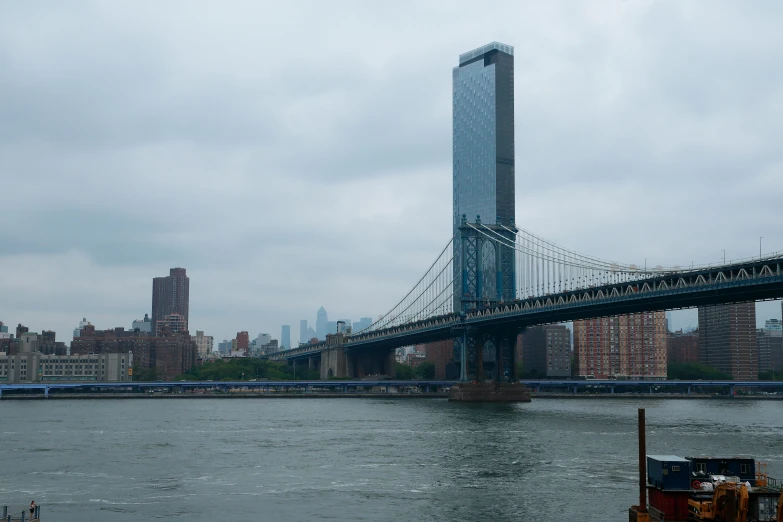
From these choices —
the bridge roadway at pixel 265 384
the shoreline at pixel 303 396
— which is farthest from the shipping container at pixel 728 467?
the shoreline at pixel 303 396

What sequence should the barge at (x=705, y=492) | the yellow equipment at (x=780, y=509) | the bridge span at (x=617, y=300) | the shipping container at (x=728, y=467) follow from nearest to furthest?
the yellow equipment at (x=780, y=509), the barge at (x=705, y=492), the shipping container at (x=728, y=467), the bridge span at (x=617, y=300)

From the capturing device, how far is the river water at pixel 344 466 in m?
38.0

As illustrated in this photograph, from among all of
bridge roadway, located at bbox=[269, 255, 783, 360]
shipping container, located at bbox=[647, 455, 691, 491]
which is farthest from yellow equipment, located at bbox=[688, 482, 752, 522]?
bridge roadway, located at bbox=[269, 255, 783, 360]

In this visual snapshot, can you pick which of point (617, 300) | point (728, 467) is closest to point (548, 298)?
point (617, 300)

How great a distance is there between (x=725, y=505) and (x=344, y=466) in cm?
2809

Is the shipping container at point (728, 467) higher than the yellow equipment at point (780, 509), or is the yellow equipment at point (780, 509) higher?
the shipping container at point (728, 467)

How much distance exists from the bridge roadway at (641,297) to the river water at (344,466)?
13.2m

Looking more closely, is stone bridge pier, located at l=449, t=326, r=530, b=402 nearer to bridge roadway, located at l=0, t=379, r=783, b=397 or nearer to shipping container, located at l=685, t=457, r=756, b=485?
bridge roadway, located at l=0, t=379, r=783, b=397

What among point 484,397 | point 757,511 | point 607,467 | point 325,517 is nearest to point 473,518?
point 325,517

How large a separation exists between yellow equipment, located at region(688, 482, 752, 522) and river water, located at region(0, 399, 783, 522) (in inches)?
270

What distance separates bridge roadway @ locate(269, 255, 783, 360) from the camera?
79688 mm

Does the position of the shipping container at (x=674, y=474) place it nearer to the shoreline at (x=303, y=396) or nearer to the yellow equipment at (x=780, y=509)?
the yellow equipment at (x=780, y=509)

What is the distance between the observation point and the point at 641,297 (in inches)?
3698

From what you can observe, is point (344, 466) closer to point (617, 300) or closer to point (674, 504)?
point (674, 504)
